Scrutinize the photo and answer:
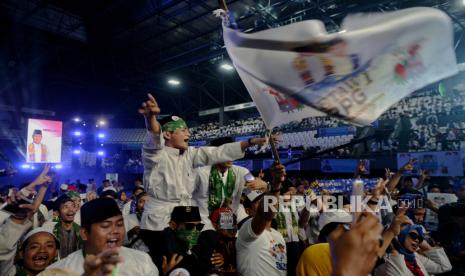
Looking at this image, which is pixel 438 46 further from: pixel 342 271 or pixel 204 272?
pixel 204 272

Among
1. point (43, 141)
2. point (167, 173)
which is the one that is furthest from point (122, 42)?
point (167, 173)

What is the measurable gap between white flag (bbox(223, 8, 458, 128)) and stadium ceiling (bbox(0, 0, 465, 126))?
779cm

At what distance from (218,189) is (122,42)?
13434mm

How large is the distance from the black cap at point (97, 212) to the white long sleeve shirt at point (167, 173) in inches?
22.8

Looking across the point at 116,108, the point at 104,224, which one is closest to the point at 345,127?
the point at 104,224

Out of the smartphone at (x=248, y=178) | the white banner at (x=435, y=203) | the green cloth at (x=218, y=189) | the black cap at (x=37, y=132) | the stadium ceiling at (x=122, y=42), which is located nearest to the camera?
the green cloth at (x=218, y=189)

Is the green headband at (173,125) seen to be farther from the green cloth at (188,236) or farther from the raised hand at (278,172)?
the raised hand at (278,172)

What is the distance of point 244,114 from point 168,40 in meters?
7.85

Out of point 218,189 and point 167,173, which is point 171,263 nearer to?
point 167,173

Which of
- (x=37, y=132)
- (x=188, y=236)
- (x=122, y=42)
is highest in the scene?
(x=122, y=42)

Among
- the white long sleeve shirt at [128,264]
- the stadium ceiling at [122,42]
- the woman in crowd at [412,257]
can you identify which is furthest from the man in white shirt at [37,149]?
the woman in crowd at [412,257]

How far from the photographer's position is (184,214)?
2.60 meters

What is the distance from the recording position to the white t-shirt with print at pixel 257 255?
108 inches

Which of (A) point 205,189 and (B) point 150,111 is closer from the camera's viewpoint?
(B) point 150,111
